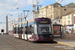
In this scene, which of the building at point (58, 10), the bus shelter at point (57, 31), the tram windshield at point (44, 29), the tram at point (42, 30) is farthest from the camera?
the building at point (58, 10)

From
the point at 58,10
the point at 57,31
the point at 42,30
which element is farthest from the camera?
the point at 58,10

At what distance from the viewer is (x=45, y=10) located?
9638 centimetres

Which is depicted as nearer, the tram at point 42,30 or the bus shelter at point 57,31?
the tram at point 42,30

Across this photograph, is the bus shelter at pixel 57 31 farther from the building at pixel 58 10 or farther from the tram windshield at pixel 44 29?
the building at pixel 58 10

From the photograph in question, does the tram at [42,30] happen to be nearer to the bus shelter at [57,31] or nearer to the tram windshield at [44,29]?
the tram windshield at [44,29]

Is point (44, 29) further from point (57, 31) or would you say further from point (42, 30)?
point (57, 31)

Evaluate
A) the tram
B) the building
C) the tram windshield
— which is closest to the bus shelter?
the tram

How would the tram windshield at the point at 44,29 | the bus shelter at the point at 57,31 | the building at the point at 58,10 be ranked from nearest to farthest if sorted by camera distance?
the tram windshield at the point at 44,29 < the bus shelter at the point at 57,31 < the building at the point at 58,10

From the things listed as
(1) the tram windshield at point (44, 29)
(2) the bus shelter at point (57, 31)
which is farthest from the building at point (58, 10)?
(1) the tram windshield at point (44, 29)

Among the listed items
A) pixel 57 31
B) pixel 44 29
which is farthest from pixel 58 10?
pixel 44 29

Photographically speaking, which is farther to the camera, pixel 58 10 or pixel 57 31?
pixel 58 10

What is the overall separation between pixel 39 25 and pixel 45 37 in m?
1.67

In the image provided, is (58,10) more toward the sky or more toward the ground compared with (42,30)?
more toward the sky

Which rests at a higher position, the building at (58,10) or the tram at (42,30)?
the building at (58,10)
